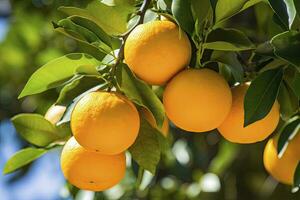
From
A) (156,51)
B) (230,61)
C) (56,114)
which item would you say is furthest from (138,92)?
(56,114)

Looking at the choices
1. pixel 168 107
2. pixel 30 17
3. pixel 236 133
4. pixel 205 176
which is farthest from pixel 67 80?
pixel 30 17

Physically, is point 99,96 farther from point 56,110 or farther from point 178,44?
point 56,110

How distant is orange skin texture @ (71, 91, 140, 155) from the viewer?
115cm

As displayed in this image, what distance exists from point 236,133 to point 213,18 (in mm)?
203

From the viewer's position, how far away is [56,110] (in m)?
1.43

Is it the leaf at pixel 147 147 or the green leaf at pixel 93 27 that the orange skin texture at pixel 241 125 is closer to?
the leaf at pixel 147 147

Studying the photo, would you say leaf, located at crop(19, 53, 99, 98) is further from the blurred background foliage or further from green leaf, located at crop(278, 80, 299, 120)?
the blurred background foliage

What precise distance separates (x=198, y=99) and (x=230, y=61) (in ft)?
0.37

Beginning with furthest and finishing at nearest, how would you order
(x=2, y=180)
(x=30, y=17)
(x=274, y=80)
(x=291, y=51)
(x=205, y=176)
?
(x=2, y=180) < (x=30, y=17) < (x=205, y=176) < (x=274, y=80) < (x=291, y=51)

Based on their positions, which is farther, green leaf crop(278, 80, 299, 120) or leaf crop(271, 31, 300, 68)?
green leaf crop(278, 80, 299, 120)

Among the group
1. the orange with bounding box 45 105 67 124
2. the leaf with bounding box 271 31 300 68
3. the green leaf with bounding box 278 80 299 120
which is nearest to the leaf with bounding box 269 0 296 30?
the leaf with bounding box 271 31 300 68

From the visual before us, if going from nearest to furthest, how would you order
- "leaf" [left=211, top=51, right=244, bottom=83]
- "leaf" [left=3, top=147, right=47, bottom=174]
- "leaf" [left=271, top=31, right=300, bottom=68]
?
"leaf" [left=271, top=31, right=300, bottom=68] → "leaf" [left=211, top=51, right=244, bottom=83] → "leaf" [left=3, top=147, right=47, bottom=174]

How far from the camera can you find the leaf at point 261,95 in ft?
3.93

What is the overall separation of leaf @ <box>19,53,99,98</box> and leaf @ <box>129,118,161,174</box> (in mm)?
153
